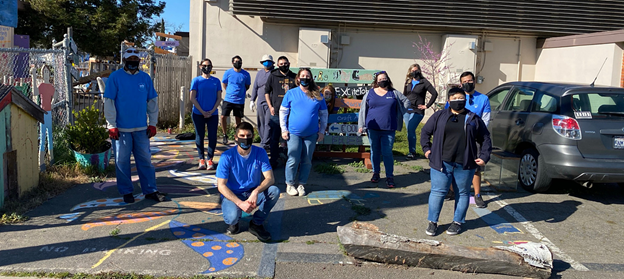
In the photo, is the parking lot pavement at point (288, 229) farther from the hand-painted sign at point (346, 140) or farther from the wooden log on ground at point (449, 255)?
the hand-painted sign at point (346, 140)

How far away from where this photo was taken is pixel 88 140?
692 centimetres

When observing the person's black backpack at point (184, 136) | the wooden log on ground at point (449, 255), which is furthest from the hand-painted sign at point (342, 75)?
the wooden log on ground at point (449, 255)

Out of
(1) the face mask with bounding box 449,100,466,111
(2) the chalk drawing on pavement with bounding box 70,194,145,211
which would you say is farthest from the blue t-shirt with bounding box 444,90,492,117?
(2) the chalk drawing on pavement with bounding box 70,194,145,211

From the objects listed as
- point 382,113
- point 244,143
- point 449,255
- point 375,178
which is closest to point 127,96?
point 244,143

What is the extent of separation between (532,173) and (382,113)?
232cm

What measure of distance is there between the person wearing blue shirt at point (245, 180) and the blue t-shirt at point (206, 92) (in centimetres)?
298

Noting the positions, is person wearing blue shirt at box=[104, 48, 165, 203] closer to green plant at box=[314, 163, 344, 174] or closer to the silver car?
green plant at box=[314, 163, 344, 174]

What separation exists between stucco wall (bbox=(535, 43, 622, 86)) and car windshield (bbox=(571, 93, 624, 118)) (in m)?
4.50

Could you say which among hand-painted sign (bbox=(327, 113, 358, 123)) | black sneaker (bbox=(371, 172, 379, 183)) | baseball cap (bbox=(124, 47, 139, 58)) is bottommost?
black sneaker (bbox=(371, 172, 379, 183))

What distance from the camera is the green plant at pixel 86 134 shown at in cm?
688

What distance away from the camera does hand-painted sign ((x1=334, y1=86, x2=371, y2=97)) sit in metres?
8.45

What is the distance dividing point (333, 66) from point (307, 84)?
21.8ft

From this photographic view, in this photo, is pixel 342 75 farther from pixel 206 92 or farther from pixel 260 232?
pixel 260 232

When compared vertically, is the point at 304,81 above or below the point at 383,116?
above
